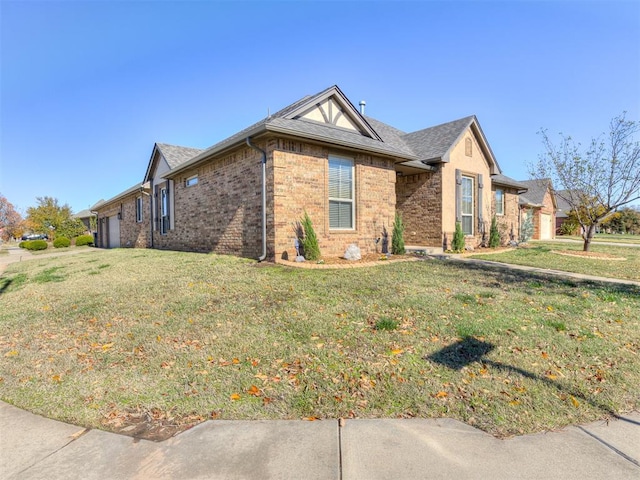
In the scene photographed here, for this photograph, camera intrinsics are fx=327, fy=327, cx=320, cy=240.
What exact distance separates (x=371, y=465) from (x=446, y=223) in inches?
500

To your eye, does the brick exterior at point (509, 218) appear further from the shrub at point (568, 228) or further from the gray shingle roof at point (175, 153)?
the shrub at point (568, 228)

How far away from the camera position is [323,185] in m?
9.83

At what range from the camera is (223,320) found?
478 cm

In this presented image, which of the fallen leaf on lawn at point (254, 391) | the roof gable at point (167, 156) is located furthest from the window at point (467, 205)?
the fallen leaf on lawn at point (254, 391)

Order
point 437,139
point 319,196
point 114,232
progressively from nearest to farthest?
point 319,196
point 437,139
point 114,232

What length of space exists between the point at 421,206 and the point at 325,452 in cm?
1295

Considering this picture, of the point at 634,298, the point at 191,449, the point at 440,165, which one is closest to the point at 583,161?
the point at 440,165

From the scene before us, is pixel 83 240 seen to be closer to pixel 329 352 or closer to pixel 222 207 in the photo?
pixel 222 207

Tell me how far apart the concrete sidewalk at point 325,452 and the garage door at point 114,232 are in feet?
82.9

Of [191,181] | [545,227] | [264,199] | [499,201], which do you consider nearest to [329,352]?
[264,199]

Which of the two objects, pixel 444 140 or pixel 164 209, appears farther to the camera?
pixel 164 209

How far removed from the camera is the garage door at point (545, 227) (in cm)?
2899

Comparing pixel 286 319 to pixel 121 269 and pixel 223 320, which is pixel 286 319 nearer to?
pixel 223 320

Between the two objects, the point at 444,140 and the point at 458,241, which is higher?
the point at 444,140
